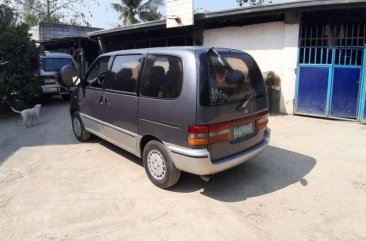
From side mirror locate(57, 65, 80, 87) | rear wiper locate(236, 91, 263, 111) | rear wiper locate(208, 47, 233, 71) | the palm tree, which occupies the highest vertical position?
the palm tree

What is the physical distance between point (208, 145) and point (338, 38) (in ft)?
20.9

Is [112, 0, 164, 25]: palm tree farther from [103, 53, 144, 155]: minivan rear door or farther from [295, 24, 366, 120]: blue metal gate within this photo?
[103, 53, 144, 155]: minivan rear door

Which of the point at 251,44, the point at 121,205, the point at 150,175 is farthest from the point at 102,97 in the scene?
the point at 251,44

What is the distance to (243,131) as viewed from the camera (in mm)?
4094

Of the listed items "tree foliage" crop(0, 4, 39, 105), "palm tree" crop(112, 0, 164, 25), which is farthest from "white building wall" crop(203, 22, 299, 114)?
"palm tree" crop(112, 0, 164, 25)

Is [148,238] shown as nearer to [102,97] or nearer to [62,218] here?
[62,218]

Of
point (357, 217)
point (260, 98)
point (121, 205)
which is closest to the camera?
point (357, 217)

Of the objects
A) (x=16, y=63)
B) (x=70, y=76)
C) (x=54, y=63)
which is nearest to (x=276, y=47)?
(x=70, y=76)

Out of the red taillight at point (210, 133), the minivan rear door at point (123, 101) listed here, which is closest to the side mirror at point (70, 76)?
the minivan rear door at point (123, 101)

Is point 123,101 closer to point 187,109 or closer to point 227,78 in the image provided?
point 187,109

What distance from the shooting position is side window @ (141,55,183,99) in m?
3.80

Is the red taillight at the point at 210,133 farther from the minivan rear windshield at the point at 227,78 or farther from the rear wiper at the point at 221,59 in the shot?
the rear wiper at the point at 221,59

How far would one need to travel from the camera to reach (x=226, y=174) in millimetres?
4707

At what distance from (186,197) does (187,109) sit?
1192mm
